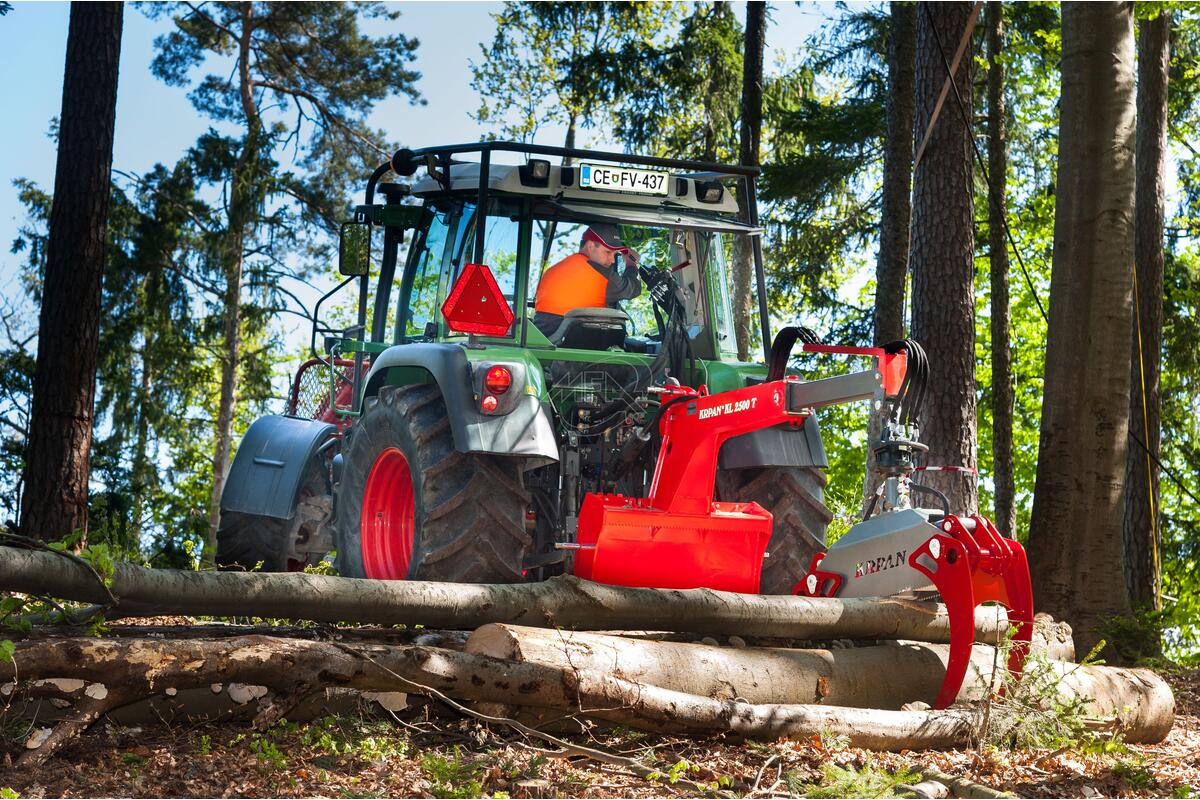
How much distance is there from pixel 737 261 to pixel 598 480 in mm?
1710

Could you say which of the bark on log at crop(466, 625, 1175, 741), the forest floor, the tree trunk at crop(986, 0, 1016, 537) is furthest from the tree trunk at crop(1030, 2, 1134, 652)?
the tree trunk at crop(986, 0, 1016, 537)

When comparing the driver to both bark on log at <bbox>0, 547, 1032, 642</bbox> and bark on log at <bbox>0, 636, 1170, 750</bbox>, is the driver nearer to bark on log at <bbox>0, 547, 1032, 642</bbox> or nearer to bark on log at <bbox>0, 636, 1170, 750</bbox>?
bark on log at <bbox>0, 547, 1032, 642</bbox>

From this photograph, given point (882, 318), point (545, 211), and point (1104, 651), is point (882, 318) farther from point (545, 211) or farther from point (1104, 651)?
point (545, 211)

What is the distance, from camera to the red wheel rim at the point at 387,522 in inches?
276

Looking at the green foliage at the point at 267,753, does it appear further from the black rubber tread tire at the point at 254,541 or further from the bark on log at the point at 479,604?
the black rubber tread tire at the point at 254,541

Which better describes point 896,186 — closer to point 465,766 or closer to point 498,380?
point 498,380

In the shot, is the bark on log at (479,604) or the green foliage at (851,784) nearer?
the green foliage at (851,784)

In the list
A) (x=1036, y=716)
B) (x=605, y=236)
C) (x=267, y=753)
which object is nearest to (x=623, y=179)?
(x=605, y=236)

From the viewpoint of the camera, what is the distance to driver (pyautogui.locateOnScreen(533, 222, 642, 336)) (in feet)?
22.6

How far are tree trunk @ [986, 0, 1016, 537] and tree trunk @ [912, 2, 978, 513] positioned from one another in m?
5.78

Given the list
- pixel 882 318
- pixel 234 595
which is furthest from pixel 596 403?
pixel 882 318

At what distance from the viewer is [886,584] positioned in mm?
5891

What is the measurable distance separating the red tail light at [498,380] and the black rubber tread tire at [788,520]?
152cm

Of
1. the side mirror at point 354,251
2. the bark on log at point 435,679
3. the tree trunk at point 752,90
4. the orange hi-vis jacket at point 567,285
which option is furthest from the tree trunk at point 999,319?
the bark on log at point 435,679
